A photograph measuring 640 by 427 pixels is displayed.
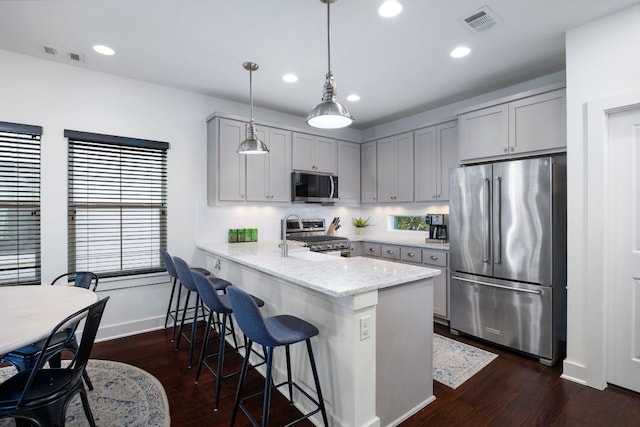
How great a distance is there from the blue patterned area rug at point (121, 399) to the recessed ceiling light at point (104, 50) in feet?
9.21

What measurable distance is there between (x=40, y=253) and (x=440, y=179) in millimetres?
4507

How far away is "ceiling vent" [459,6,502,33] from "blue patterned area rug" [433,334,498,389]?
2.81 meters

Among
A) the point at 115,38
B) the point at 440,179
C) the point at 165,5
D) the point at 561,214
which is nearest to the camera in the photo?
the point at 165,5

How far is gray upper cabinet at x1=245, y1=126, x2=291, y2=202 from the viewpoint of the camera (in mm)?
4133

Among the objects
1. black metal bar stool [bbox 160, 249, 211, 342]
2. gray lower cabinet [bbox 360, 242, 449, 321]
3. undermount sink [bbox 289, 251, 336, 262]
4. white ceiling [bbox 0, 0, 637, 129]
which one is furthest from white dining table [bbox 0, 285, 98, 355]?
gray lower cabinet [bbox 360, 242, 449, 321]

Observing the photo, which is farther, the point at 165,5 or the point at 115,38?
the point at 115,38

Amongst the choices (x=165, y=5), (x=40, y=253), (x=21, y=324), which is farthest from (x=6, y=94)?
(x=21, y=324)

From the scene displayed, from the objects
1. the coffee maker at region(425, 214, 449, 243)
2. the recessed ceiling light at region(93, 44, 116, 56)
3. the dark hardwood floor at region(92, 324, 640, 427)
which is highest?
the recessed ceiling light at region(93, 44, 116, 56)

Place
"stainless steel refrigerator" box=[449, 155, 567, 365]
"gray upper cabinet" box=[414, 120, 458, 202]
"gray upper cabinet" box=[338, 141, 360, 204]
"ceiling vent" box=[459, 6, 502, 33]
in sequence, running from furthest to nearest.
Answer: "gray upper cabinet" box=[338, 141, 360, 204] < "gray upper cabinet" box=[414, 120, 458, 202] < "stainless steel refrigerator" box=[449, 155, 567, 365] < "ceiling vent" box=[459, 6, 502, 33]

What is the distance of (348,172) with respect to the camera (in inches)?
204

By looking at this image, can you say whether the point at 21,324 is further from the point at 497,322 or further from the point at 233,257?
the point at 497,322

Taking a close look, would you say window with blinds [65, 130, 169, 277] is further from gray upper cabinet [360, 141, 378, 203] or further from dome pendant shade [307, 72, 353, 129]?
gray upper cabinet [360, 141, 378, 203]

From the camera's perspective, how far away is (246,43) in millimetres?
2777

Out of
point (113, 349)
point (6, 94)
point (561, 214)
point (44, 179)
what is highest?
point (6, 94)
